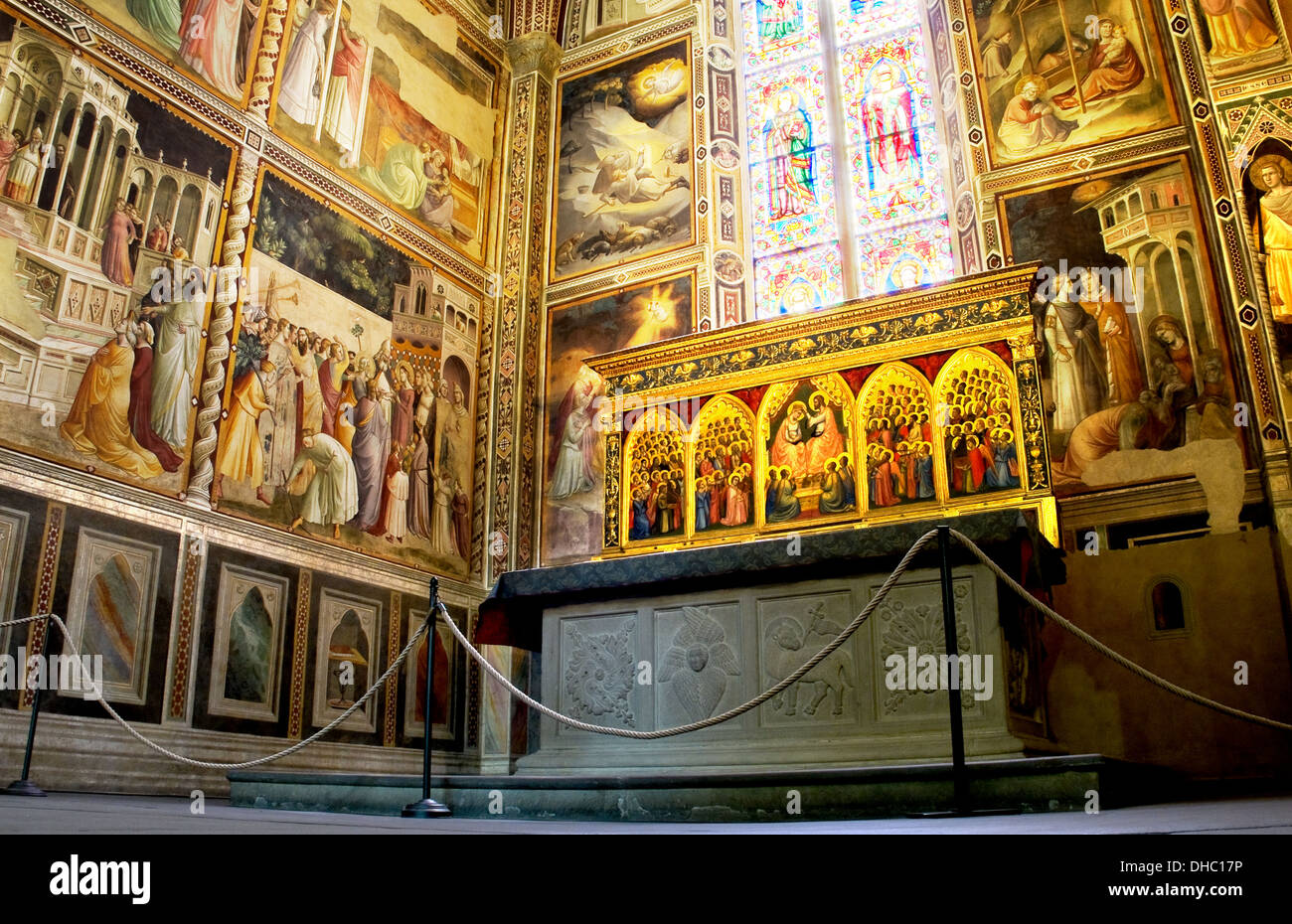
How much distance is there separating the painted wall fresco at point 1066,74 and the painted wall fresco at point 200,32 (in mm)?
7811

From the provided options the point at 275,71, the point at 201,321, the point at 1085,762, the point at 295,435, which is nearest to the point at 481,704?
the point at 295,435

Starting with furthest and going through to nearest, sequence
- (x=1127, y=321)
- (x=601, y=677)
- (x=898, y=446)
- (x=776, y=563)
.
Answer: (x=1127, y=321) < (x=898, y=446) < (x=601, y=677) < (x=776, y=563)

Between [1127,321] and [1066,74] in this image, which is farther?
[1066,74]

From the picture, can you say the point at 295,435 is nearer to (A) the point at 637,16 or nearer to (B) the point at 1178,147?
(A) the point at 637,16

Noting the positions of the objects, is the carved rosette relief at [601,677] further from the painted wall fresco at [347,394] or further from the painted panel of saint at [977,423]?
the painted wall fresco at [347,394]

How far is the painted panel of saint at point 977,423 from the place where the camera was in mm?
8680

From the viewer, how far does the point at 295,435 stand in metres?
10.3

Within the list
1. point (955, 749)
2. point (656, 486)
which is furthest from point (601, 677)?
point (656, 486)

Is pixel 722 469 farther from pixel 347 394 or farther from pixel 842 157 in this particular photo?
pixel 842 157

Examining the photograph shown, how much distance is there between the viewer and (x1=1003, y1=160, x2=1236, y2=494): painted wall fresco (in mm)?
9648

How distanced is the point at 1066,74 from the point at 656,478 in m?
6.34

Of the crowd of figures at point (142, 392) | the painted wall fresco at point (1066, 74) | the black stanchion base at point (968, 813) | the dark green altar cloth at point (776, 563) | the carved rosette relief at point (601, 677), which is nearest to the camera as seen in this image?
the black stanchion base at point (968, 813)

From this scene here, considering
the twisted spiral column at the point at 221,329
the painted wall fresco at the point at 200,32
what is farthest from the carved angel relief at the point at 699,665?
the painted wall fresco at the point at 200,32

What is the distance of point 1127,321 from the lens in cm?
1011
